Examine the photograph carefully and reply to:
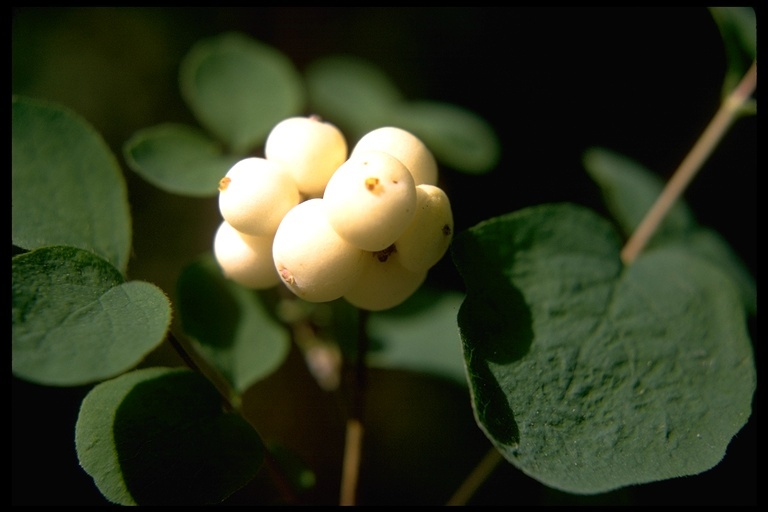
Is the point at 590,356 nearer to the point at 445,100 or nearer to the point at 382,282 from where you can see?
the point at 382,282

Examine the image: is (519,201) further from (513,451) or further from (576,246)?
(513,451)

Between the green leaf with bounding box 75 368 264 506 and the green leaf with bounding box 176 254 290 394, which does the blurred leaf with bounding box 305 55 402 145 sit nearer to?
the green leaf with bounding box 176 254 290 394

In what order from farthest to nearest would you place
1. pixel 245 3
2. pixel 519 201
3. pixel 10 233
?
pixel 245 3
pixel 519 201
pixel 10 233

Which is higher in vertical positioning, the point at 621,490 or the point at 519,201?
the point at 519,201

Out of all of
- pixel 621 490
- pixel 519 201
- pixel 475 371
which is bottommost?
pixel 621 490

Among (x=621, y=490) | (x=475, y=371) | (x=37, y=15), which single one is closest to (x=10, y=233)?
(x=475, y=371)

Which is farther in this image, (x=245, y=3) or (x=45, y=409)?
(x=245, y=3)

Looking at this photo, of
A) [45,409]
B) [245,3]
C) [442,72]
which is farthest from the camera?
[442,72]
